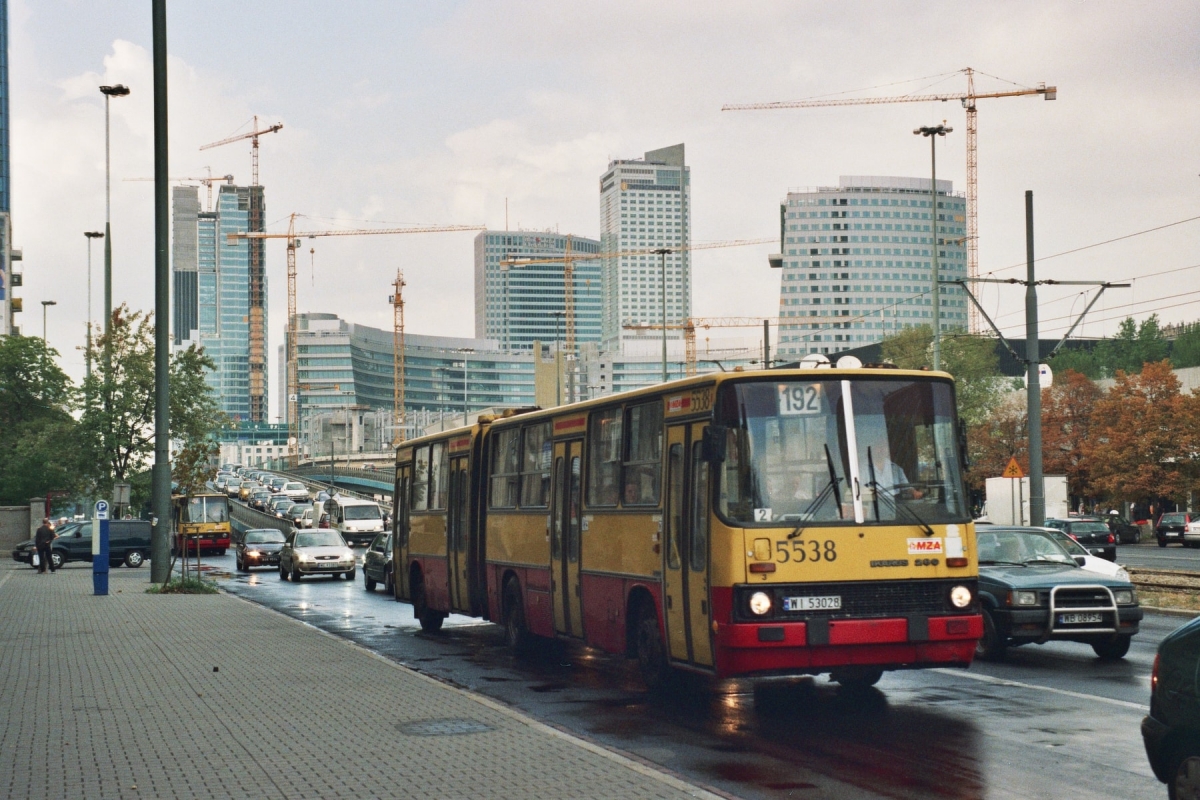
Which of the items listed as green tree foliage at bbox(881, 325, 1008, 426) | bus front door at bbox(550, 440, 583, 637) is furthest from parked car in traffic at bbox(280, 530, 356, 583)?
green tree foliage at bbox(881, 325, 1008, 426)

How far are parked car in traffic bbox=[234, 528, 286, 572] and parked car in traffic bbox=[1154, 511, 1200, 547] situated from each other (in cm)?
3558

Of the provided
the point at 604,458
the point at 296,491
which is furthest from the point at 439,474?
the point at 296,491

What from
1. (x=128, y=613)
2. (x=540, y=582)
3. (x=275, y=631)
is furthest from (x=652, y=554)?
(x=128, y=613)

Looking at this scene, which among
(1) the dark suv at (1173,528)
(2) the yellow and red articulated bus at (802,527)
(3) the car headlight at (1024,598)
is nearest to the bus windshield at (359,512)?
(1) the dark suv at (1173,528)

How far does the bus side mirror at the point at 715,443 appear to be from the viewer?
11.6 metres

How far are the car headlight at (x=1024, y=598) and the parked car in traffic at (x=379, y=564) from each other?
20.1 meters

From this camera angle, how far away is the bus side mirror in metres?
11.6

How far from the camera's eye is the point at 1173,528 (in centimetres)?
5912

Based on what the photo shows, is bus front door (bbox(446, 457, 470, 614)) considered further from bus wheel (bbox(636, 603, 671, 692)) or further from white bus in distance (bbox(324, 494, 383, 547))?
white bus in distance (bbox(324, 494, 383, 547))

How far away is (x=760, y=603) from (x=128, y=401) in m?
47.4

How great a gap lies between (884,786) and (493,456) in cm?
1041

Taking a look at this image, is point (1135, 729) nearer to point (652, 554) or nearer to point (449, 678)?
point (652, 554)

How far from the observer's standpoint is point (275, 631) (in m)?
21.1

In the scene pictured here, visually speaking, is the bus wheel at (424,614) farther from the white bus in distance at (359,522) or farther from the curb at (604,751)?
the white bus in distance at (359,522)
